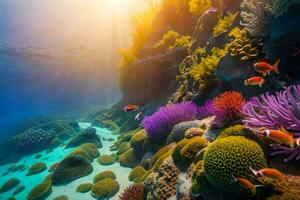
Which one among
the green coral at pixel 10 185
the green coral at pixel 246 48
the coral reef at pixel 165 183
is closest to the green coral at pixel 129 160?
the coral reef at pixel 165 183

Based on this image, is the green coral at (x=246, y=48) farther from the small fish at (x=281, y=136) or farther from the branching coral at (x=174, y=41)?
the branching coral at (x=174, y=41)

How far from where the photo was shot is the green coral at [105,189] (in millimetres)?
7516

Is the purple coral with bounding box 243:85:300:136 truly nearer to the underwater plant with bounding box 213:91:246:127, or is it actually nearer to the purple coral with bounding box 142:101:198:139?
the underwater plant with bounding box 213:91:246:127

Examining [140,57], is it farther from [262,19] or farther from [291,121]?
[291,121]

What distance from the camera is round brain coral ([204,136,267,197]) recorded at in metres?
2.99

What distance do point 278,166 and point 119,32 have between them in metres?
25.5

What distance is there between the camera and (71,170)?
9.30 metres

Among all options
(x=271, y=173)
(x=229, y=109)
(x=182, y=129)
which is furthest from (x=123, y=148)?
(x=271, y=173)

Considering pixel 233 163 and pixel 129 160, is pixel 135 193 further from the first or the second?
pixel 129 160

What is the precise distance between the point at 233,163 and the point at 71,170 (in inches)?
303

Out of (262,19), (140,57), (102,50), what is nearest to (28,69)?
(102,50)

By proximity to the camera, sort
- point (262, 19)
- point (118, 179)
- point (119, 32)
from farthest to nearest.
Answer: point (119, 32) → point (118, 179) → point (262, 19)

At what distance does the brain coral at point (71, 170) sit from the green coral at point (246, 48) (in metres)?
6.89

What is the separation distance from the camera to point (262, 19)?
565cm
